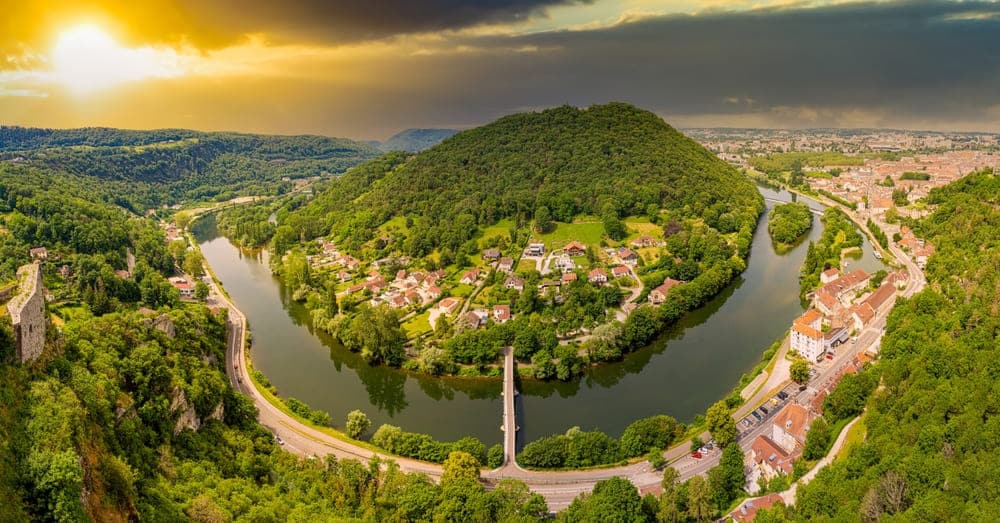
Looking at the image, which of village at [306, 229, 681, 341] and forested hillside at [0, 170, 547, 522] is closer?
forested hillside at [0, 170, 547, 522]

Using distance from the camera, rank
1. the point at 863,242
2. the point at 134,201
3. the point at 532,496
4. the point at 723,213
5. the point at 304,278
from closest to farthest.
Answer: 1. the point at 532,496
2. the point at 304,278
3. the point at 863,242
4. the point at 723,213
5. the point at 134,201

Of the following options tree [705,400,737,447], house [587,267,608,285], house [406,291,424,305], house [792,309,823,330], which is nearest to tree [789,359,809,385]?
house [792,309,823,330]

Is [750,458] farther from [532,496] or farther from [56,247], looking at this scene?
[56,247]

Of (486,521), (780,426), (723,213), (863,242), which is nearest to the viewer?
(486,521)

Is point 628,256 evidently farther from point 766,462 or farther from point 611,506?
point 611,506

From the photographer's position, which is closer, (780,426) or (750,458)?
(750,458)

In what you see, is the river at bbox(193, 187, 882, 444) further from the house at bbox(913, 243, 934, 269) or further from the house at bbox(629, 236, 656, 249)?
the house at bbox(629, 236, 656, 249)

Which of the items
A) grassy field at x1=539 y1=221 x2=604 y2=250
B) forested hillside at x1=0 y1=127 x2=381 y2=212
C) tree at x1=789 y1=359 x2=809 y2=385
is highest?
forested hillside at x1=0 y1=127 x2=381 y2=212


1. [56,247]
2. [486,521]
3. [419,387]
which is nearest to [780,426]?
[486,521]

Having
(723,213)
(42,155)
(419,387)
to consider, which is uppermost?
(42,155)
